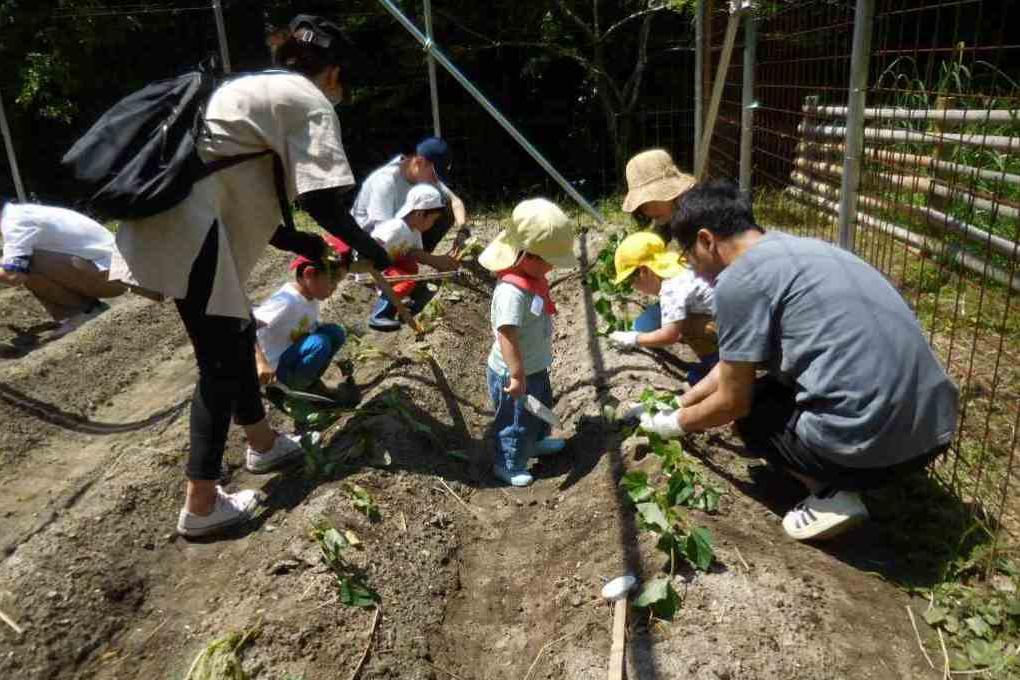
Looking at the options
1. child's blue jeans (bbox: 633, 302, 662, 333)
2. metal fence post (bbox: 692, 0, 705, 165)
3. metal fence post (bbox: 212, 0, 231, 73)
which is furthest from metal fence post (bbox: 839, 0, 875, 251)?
metal fence post (bbox: 212, 0, 231, 73)

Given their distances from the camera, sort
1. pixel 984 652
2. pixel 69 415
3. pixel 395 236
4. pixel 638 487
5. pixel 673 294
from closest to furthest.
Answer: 1. pixel 984 652
2. pixel 638 487
3. pixel 673 294
4. pixel 69 415
5. pixel 395 236

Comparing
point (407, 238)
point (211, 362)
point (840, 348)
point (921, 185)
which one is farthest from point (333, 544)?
point (921, 185)

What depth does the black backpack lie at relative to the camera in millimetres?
2469

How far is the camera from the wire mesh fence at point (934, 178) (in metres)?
2.72

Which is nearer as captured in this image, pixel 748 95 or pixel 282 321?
pixel 282 321

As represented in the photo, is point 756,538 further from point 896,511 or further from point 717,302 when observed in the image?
point 717,302

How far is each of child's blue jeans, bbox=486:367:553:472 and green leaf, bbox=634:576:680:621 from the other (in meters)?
1.12

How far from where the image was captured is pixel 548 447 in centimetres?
354

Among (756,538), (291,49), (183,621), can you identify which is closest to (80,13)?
(291,49)

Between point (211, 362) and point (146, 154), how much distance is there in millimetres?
668

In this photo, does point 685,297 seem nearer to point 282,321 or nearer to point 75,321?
point 282,321

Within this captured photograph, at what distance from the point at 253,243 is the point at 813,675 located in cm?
202

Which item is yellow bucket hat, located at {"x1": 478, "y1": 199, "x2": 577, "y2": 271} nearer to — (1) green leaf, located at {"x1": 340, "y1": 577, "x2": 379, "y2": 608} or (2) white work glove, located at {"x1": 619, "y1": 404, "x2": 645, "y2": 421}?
Result: (2) white work glove, located at {"x1": 619, "y1": 404, "x2": 645, "y2": 421}

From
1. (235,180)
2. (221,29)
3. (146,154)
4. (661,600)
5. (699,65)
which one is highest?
(221,29)
